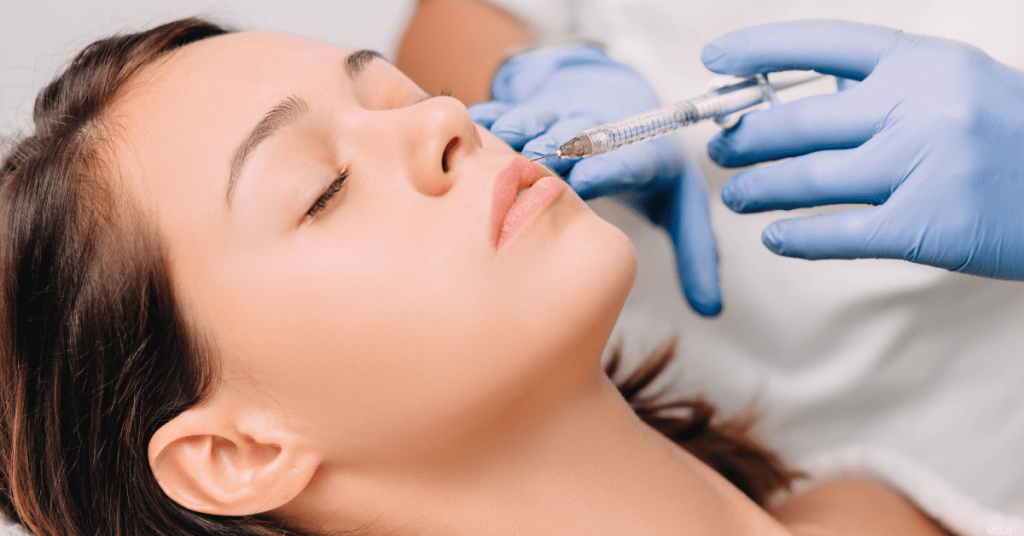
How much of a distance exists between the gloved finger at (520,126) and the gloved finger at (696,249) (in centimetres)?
29

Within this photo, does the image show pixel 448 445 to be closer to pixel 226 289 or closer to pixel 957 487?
pixel 226 289

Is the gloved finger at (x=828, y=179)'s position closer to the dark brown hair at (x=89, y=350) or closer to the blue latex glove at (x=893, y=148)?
the blue latex glove at (x=893, y=148)

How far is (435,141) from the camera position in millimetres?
801

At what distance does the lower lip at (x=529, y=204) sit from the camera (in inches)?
30.6

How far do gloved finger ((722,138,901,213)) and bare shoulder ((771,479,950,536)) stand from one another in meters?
0.58

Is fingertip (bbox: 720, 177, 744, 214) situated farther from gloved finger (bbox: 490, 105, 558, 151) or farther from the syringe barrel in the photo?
gloved finger (bbox: 490, 105, 558, 151)

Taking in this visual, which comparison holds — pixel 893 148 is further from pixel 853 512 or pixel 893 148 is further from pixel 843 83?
pixel 853 512

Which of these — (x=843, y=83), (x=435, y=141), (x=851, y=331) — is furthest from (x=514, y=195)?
(x=851, y=331)

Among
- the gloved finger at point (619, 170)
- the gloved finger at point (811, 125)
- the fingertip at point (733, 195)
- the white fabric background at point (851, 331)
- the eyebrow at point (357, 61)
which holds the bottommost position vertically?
the white fabric background at point (851, 331)

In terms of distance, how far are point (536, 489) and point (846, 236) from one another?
581 mm

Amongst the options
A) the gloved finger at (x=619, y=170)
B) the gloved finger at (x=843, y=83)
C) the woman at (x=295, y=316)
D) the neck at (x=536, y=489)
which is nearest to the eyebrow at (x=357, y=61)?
the woman at (x=295, y=316)

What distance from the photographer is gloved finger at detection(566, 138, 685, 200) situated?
3.63ft

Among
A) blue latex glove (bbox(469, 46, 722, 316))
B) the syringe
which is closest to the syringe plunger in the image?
the syringe

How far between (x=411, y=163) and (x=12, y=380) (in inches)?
23.2
